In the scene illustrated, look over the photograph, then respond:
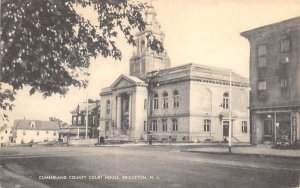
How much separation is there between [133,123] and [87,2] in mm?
39093

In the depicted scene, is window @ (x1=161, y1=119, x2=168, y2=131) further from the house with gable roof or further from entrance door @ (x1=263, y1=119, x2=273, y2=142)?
the house with gable roof

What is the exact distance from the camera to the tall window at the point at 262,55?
23.5 meters

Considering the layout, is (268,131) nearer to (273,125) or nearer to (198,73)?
(273,125)

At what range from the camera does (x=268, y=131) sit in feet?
83.5

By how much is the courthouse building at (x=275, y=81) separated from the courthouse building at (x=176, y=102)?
519 inches

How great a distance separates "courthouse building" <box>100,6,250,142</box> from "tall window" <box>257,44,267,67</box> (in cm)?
1389

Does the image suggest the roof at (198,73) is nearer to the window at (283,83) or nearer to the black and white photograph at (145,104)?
the black and white photograph at (145,104)

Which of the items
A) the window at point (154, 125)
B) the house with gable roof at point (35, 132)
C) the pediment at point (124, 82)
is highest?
the pediment at point (124, 82)

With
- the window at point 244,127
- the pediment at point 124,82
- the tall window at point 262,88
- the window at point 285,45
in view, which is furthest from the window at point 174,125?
the window at point 285,45

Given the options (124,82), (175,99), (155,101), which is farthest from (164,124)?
(124,82)

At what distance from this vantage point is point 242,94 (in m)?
42.8

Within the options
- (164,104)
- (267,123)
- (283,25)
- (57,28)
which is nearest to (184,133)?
(164,104)

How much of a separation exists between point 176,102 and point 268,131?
55.5ft

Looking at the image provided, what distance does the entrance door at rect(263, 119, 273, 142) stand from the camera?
82.7 ft
